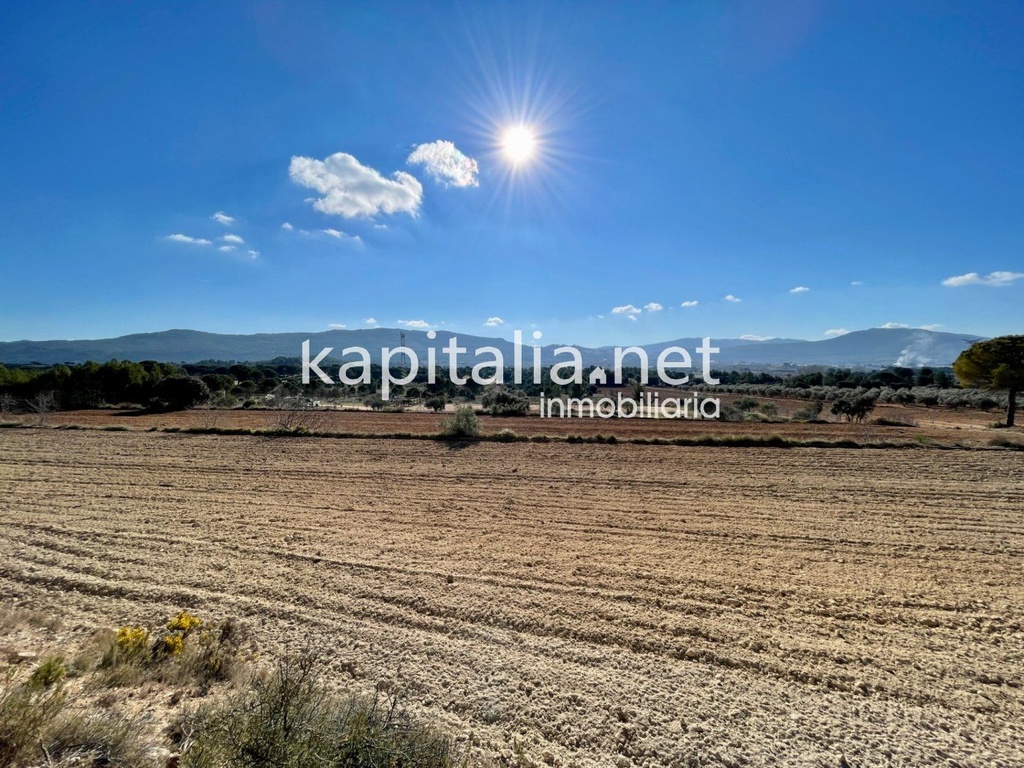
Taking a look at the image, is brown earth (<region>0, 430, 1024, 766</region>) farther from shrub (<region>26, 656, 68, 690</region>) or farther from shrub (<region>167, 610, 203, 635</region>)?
shrub (<region>26, 656, 68, 690</region>)

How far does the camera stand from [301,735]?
2.38 meters

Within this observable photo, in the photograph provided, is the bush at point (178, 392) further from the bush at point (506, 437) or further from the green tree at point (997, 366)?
the green tree at point (997, 366)

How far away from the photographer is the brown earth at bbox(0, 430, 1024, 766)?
313 centimetres

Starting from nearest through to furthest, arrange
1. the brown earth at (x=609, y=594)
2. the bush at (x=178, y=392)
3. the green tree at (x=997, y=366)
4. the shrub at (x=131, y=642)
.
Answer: the brown earth at (x=609, y=594) → the shrub at (x=131, y=642) → the green tree at (x=997, y=366) → the bush at (x=178, y=392)

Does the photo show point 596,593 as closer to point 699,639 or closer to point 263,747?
point 699,639

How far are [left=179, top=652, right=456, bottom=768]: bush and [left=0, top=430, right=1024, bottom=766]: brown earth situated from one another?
551mm

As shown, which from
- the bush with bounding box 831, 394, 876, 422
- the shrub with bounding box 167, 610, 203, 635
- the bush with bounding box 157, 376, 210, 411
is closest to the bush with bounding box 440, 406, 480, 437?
the shrub with bounding box 167, 610, 203, 635

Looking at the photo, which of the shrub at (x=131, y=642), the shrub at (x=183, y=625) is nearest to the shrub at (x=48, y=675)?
the shrub at (x=131, y=642)

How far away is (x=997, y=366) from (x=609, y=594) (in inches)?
1228

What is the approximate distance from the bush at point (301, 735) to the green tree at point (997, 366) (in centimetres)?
3349

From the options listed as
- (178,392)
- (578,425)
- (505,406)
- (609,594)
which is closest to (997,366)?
(578,425)

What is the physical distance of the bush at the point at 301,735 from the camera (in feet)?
7.32

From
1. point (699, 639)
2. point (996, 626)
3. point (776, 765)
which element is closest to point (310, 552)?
point (699, 639)

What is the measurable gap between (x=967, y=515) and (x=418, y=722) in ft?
35.8
